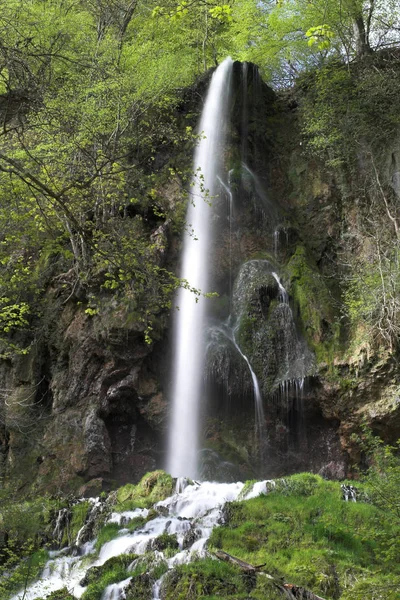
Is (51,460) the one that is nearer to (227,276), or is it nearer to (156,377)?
(156,377)

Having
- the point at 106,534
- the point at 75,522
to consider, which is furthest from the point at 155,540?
the point at 75,522

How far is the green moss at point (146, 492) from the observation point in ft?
31.5

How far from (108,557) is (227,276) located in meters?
8.72

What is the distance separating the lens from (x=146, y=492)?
32.8ft

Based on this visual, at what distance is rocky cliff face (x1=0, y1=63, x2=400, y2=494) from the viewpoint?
485 inches

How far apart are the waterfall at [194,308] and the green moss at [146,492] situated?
193 centimetres

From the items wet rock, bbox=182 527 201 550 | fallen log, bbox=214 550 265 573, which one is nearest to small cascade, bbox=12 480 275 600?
wet rock, bbox=182 527 201 550

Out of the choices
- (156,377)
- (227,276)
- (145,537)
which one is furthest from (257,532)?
(227,276)

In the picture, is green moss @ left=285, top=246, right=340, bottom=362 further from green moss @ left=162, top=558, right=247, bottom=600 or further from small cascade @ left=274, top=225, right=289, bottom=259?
green moss @ left=162, top=558, right=247, bottom=600

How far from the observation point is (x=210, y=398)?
13.1 meters

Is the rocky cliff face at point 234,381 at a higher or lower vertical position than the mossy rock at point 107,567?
higher

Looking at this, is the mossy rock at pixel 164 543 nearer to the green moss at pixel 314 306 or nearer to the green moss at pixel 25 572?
the green moss at pixel 25 572

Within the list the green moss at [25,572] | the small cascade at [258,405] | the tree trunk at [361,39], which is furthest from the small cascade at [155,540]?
the tree trunk at [361,39]

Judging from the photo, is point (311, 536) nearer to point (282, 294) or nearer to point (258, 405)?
point (258, 405)
